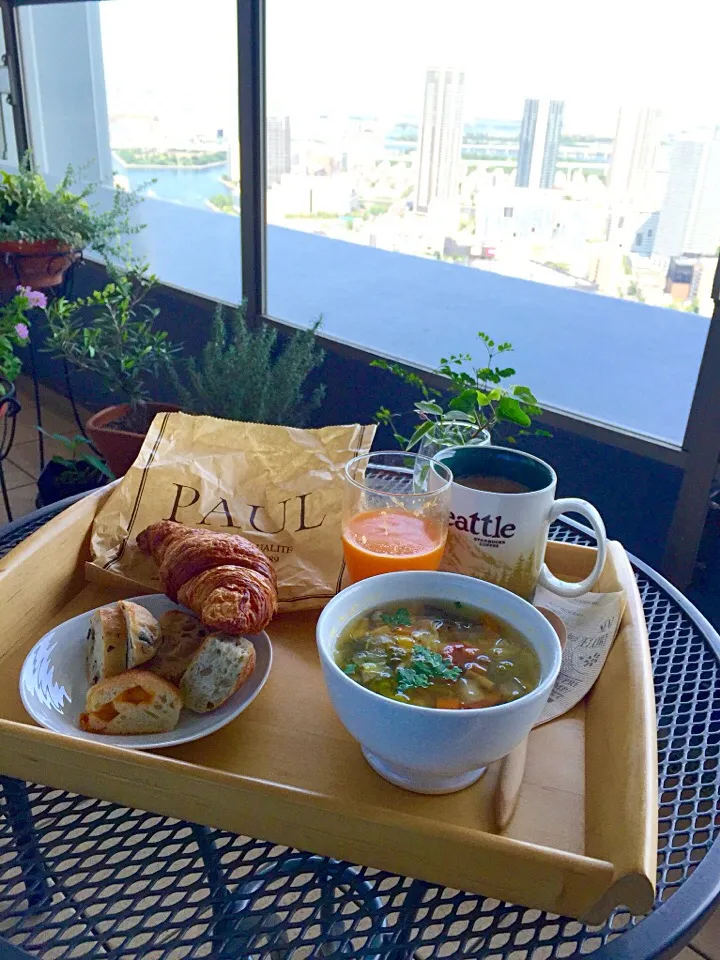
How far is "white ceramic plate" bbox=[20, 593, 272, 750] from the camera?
59 cm

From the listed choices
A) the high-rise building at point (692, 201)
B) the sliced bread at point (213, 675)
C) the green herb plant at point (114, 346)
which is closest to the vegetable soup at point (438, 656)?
the sliced bread at point (213, 675)

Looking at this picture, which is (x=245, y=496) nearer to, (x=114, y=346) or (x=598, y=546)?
(x=598, y=546)

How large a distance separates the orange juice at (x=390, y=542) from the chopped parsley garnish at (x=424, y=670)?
0.15 metres

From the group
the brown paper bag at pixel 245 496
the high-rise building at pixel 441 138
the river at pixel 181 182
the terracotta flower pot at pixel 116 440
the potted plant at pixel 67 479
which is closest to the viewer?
the brown paper bag at pixel 245 496

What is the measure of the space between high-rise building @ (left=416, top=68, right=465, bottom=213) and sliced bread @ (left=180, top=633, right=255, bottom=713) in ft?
4.84

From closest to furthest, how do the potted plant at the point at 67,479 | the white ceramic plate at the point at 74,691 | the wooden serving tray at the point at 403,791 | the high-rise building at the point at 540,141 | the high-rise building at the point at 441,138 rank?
the wooden serving tray at the point at 403,791, the white ceramic plate at the point at 74,691, the high-rise building at the point at 540,141, the high-rise building at the point at 441,138, the potted plant at the point at 67,479

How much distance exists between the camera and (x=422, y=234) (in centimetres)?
195

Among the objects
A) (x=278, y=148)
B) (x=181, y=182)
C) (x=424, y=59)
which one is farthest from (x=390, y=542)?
(x=181, y=182)

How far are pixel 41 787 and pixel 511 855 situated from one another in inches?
14.2

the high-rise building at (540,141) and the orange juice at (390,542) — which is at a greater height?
the high-rise building at (540,141)

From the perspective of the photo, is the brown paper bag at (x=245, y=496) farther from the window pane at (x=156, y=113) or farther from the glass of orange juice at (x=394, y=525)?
the window pane at (x=156, y=113)

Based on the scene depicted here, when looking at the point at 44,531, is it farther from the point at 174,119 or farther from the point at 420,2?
the point at 174,119

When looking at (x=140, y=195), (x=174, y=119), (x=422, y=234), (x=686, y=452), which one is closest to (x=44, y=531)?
(x=686, y=452)

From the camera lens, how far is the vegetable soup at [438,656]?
0.53 m
